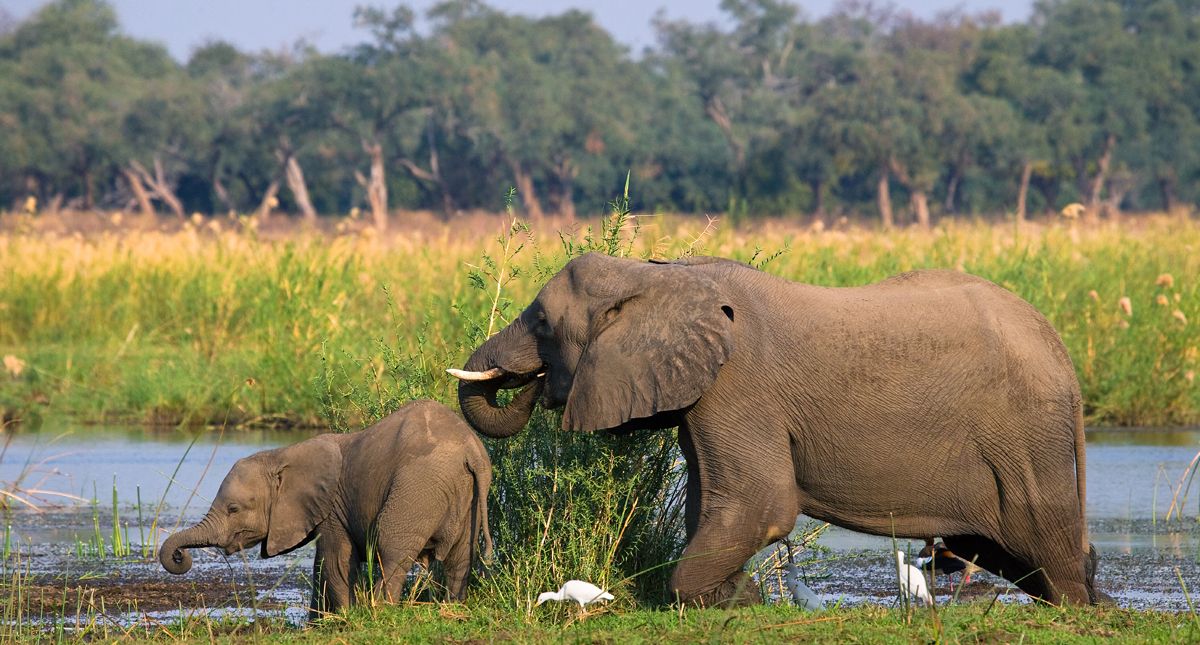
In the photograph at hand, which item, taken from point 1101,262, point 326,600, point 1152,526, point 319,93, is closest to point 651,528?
point 326,600

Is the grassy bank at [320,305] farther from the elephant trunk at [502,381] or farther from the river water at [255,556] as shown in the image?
the elephant trunk at [502,381]

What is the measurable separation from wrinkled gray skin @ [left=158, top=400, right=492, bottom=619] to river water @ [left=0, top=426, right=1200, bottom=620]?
23 cm

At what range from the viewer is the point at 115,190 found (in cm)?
6216

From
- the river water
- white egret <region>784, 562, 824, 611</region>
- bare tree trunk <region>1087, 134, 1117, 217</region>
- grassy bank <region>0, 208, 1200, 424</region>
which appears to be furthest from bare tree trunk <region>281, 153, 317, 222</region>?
white egret <region>784, 562, 824, 611</region>

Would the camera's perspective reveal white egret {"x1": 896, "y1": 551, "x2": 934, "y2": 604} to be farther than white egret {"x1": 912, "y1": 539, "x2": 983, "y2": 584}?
No

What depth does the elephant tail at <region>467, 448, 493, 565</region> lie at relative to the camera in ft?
22.2

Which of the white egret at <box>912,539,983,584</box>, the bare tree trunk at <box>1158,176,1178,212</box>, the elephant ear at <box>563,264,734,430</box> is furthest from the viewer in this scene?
the bare tree trunk at <box>1158,176,1178,212</box>

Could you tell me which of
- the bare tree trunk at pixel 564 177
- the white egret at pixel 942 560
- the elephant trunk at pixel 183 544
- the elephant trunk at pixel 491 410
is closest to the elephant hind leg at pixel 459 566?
the elephant trunk at pixel 491 410

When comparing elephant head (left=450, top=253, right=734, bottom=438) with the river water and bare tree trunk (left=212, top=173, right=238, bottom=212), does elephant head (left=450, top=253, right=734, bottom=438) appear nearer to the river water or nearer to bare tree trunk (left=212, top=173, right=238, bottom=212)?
the river water

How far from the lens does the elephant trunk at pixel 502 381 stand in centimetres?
656

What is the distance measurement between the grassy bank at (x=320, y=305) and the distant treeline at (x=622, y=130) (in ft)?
113

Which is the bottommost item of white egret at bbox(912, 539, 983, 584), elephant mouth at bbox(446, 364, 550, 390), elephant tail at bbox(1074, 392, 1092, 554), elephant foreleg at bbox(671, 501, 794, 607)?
white egret at bbox(912, 539, 983, 584)

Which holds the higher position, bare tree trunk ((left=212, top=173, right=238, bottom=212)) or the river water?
the river water

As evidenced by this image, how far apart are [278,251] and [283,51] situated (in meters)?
59.4
